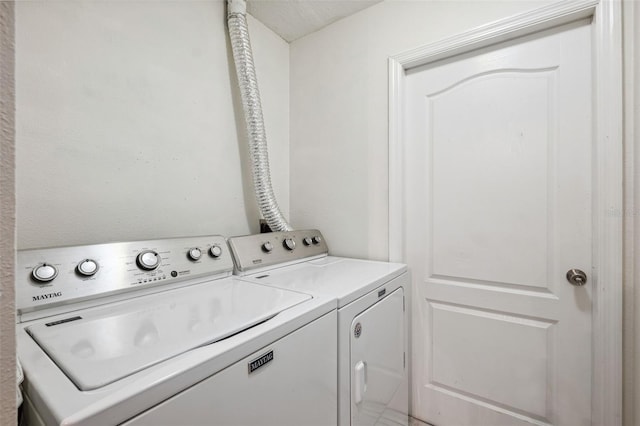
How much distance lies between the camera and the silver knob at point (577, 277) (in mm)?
1197

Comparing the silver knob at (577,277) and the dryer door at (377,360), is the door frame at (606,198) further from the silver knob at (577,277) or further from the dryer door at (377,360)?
the dryer door at (377,360)

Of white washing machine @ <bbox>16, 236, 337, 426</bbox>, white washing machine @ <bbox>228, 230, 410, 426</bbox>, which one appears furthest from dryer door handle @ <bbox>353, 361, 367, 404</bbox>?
white washing machine @ <bbox>16, 236, 337, 426</bbox>

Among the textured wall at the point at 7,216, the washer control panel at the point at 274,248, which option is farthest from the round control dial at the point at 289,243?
the textured wall at the point at 7,216

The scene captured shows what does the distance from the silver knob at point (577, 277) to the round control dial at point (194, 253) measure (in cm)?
154

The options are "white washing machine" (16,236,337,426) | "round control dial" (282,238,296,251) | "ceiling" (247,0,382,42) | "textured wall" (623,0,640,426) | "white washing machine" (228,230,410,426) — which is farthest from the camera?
"ceiling" (247,0,382,42)

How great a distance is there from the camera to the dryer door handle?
3.22ft

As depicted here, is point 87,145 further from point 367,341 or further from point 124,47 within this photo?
point 367,341

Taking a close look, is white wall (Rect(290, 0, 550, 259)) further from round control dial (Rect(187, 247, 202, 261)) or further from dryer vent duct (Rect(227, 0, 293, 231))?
round control dial (Rect(187, 247, 202, 261))

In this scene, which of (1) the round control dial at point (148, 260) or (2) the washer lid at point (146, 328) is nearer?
(2) the washer lid at point (146, 328)

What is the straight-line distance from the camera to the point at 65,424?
15.4 inches

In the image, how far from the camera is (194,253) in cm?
112

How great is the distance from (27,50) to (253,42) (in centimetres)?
109

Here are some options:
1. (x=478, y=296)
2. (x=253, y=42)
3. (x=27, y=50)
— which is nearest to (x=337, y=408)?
(x=478, y=296)

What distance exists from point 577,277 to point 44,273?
1.88 m
